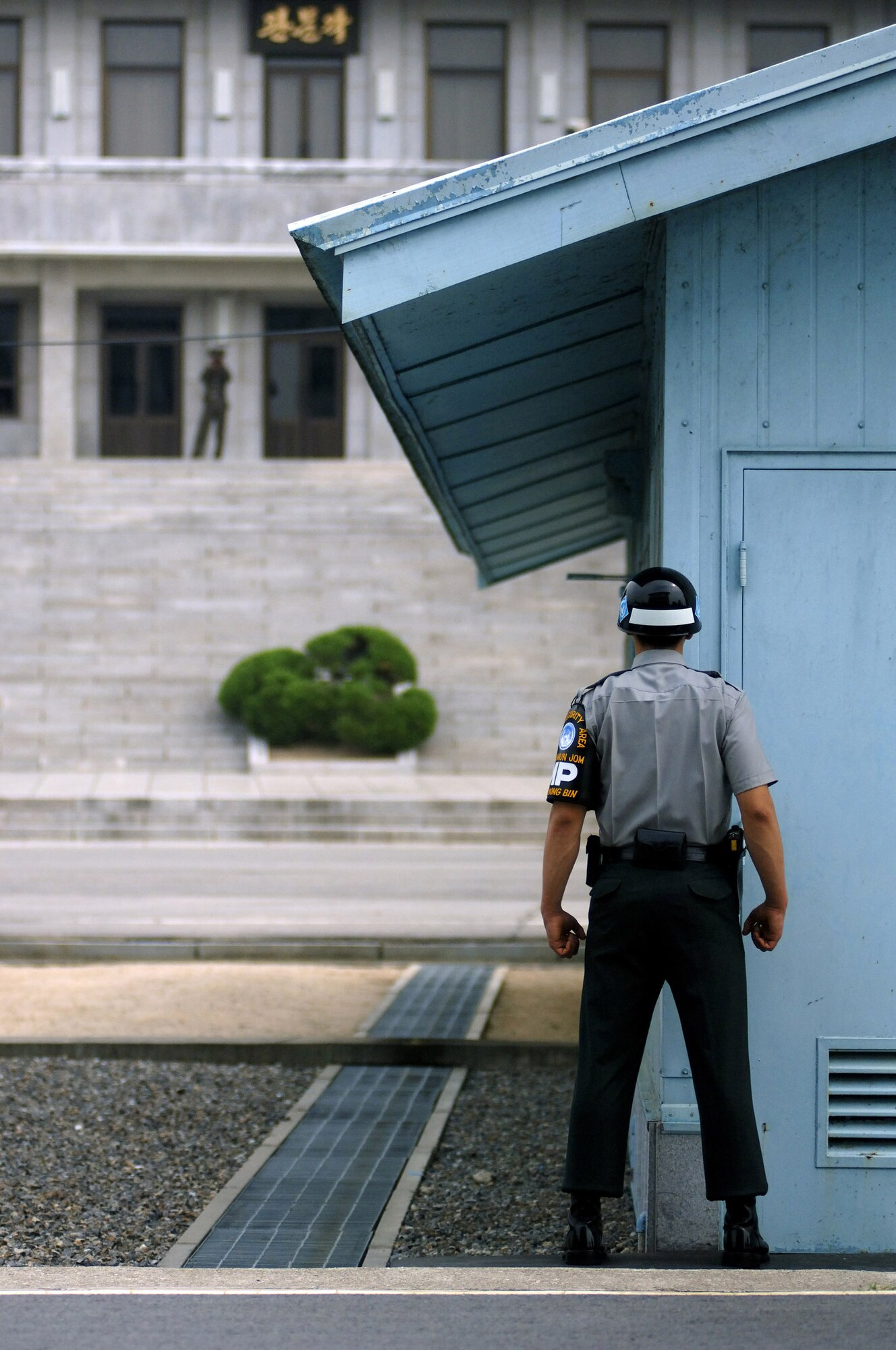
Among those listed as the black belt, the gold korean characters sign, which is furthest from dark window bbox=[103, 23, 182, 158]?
the black belt

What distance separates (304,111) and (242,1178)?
35.1m

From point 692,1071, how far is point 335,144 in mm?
35761

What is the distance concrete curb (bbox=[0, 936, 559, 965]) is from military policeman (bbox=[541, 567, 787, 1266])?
259 inches

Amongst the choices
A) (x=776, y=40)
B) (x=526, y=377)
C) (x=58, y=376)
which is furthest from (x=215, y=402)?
(x=526, y=377)

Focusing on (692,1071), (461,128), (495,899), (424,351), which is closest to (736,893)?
(692,1071)

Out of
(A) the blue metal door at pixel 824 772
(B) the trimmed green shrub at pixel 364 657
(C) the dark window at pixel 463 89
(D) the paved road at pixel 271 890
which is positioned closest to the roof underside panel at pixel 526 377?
(A) the blue metal door at pixel 824 772

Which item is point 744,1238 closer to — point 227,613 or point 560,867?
point 560,867

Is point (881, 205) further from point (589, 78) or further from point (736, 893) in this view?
point (589, 78)

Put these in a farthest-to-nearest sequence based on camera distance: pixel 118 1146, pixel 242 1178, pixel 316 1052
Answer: pixel 316 1052
pixel 118 1146
pixel 242 1178

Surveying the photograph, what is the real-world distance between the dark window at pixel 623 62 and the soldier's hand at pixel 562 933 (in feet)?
117

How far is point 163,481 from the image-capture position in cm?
3078

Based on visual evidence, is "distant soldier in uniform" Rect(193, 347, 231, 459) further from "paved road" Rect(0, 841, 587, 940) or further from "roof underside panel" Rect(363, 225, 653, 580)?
"roof underside panel" Rect(363, 225, 653, 580)

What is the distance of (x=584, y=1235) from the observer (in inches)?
166

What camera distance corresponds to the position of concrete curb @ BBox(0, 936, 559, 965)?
1054 cm
